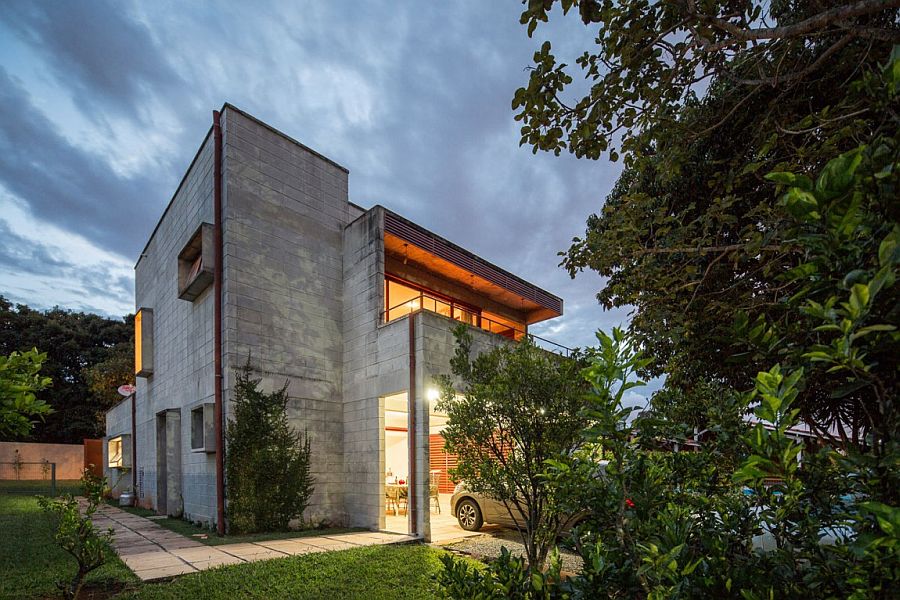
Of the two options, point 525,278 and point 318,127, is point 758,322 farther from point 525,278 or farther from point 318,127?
point 318,127

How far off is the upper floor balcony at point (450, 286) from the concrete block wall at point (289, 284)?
165cm

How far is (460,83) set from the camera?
16953 millimetres

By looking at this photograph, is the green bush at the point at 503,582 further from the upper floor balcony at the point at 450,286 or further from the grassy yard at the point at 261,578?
the upper floor balcony at the point at 450,286

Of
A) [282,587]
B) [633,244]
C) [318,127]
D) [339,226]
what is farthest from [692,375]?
[318,127]

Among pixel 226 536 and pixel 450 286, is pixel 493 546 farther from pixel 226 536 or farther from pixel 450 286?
pixel 450 286

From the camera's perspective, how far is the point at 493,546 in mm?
8328

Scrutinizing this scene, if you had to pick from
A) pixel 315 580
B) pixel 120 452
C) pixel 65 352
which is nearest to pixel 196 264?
pixel 315 580

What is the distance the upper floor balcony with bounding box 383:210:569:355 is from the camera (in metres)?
11.9

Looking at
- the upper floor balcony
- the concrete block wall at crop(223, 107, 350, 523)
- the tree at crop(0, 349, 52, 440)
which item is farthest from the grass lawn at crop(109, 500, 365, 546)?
the tree at crop(0, 349, 52, 440)

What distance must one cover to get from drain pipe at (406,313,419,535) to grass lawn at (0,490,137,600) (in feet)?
14.5

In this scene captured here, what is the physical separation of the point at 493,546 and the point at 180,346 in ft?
31.5

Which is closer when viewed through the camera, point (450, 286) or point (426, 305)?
point (426, 305)

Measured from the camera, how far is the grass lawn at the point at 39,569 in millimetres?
5309

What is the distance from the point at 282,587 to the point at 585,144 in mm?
5872
